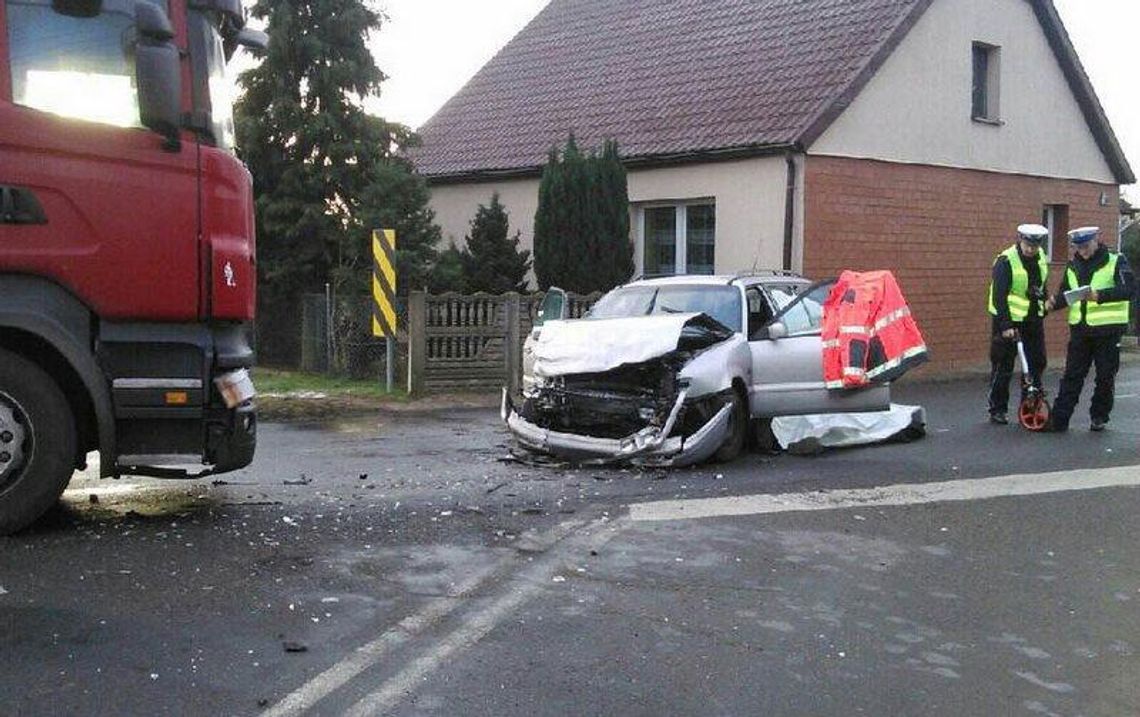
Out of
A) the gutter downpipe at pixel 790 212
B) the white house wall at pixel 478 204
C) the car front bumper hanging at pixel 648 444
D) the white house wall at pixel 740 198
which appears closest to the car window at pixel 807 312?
the car front bumper hanging at pixel 648 444

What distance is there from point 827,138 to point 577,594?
14.0 metres

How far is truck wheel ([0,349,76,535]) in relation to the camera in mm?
6316

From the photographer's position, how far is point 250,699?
418cm

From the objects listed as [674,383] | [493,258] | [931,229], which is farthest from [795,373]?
[931,229]

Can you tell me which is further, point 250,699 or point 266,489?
point 266,489

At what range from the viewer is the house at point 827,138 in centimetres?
1845

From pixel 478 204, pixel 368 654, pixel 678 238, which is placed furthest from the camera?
pixel 478 204

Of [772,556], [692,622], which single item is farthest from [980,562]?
[692,622]

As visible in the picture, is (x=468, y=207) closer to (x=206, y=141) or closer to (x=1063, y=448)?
(x=1063, y=448)

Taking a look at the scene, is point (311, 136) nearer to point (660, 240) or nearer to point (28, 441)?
point (660, 240)

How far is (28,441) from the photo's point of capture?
251 inches

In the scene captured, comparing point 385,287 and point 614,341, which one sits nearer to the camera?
point 614,341

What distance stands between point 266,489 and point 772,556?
3662 mm

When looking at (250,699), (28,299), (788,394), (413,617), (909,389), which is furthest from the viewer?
(909,389)
